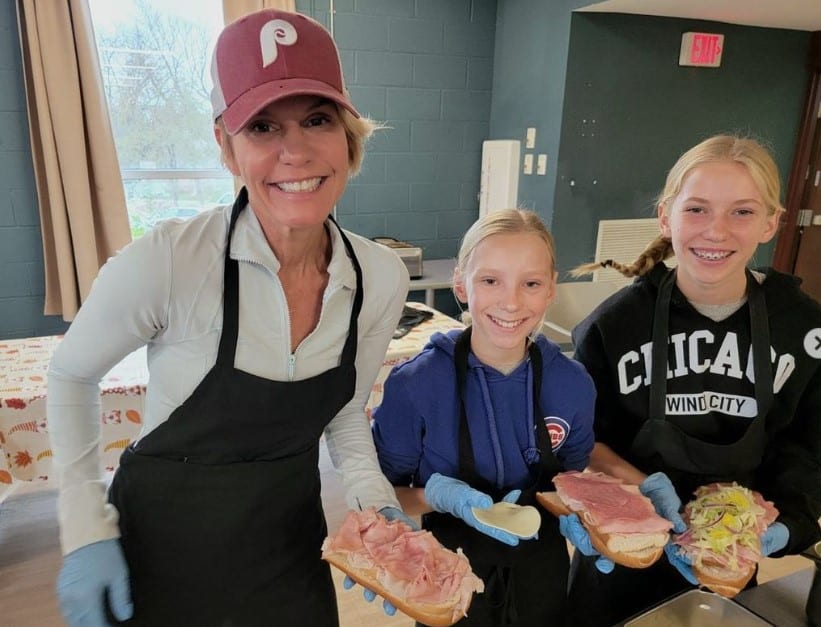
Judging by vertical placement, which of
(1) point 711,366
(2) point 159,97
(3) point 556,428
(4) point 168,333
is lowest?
(3) point 556,428

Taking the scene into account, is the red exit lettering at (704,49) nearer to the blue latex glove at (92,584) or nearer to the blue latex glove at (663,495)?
the blue latex glove at (663,495)

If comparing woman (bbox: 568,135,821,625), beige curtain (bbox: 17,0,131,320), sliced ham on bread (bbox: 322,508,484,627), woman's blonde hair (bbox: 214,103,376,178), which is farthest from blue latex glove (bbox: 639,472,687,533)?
beige curtain (bbox: 17,0,131,320)

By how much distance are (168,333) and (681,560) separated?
1.09 meters

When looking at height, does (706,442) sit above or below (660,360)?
below

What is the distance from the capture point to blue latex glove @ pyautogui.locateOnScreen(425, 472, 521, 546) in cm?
108

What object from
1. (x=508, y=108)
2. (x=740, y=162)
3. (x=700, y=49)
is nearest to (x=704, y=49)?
(x=700, y=49)

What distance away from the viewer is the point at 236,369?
42.0 inches

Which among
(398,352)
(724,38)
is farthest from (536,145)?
(398,352)

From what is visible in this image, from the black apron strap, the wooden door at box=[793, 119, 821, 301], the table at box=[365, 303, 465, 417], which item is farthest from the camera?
the wooden door at box=[793, 119, 821, 301]

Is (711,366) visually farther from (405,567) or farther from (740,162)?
(405,567)

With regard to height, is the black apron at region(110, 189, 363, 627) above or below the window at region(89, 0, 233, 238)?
below

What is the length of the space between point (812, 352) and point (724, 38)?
3.52 meters

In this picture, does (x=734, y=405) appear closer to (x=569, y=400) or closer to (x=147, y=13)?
(x=569, y=400)

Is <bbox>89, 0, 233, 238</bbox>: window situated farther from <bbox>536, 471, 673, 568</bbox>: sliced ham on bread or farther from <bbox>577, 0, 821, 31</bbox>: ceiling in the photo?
<bbox>536, 471, 673, 568</bbox>: sliced ham on bread
